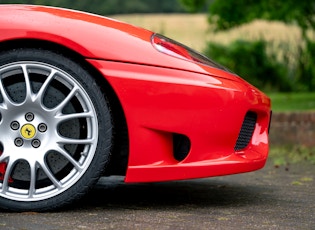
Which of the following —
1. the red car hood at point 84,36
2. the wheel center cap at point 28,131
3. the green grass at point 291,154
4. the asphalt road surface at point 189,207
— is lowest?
the green grass at point 291,154

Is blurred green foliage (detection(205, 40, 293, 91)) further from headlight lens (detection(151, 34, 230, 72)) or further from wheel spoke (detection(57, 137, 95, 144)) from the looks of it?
wheel spoke (detection(57, 137, 95, 144))

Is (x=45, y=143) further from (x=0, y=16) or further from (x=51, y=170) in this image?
(x=0, y=16)

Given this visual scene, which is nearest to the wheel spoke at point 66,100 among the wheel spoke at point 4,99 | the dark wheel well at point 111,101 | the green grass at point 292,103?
the dark wheel well at point 111,101

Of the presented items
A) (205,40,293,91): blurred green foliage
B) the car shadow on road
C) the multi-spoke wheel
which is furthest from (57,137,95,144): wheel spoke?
(205,40,293,91): blurred green foliage

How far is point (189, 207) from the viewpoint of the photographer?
389 centimetres

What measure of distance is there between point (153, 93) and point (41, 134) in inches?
22.3

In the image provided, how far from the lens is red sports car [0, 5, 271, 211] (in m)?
3.61

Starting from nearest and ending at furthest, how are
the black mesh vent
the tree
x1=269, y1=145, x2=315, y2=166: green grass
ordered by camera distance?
the black mesh vent, x1=269, y1=145, x2=315, y2=166: green grass, the tree

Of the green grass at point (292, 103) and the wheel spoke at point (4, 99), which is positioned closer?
the wheel spoke at point (4, 99)

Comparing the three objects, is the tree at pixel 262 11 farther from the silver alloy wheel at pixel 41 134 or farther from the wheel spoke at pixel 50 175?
the wheel spoke at pixel 50 175

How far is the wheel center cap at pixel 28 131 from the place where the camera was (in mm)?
3607

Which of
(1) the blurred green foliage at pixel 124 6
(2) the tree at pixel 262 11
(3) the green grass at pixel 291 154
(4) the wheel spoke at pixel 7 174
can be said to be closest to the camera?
(4) the wheel spoke at pixel 7 174

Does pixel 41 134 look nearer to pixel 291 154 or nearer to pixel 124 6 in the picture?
pixel 291 154

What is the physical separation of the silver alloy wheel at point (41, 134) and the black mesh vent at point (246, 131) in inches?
30.2
